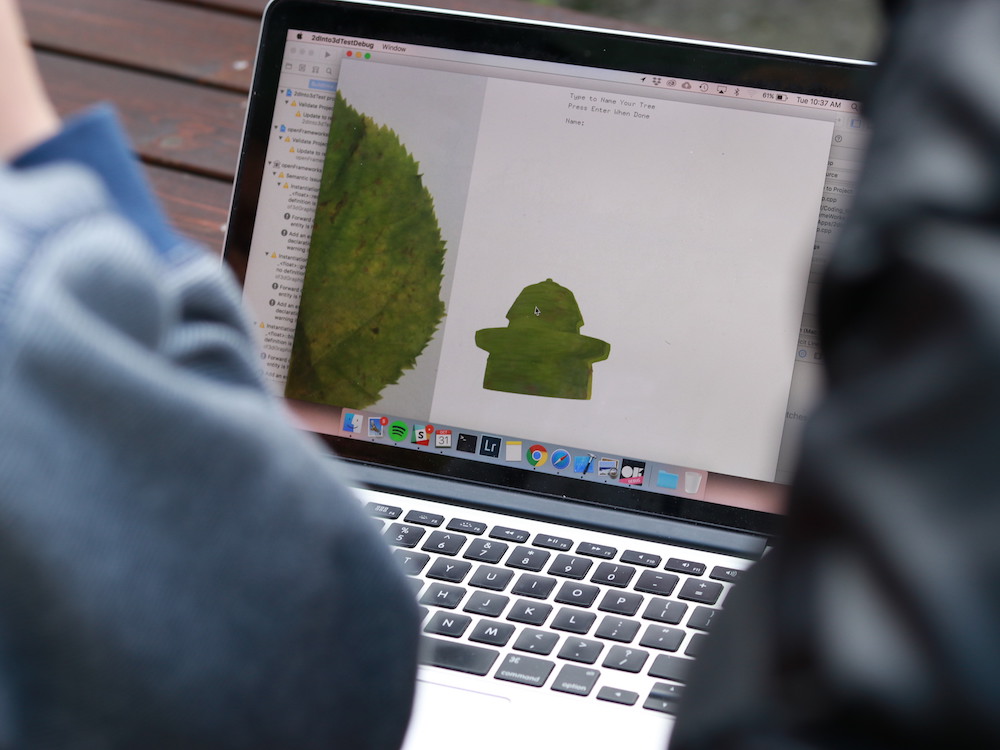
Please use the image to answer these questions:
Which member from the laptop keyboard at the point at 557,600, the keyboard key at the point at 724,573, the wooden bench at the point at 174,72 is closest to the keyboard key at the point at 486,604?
the laptop keyboard at the point at 557,600

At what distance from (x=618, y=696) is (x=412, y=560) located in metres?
0.14

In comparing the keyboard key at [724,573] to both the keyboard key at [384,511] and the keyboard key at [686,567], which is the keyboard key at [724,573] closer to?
the keyboard key at [686,567]

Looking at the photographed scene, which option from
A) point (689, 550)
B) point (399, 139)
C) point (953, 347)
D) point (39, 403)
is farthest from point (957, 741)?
point (399, 139)

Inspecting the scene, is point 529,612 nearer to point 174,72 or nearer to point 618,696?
point 618,696

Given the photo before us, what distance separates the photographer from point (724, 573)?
1.66 ft

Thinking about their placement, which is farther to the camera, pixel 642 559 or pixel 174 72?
pixel 174 72

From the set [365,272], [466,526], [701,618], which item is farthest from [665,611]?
[365,272]

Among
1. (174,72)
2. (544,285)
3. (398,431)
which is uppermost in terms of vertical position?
(174,72)

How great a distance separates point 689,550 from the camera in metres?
0.52

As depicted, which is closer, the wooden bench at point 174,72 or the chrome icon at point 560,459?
the chrome icon at point 560,459

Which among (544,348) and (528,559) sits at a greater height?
(544,348)

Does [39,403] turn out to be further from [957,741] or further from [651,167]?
[651,167]

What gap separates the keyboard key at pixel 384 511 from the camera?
55 centimetres

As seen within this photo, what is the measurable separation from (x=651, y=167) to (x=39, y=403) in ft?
1.42
